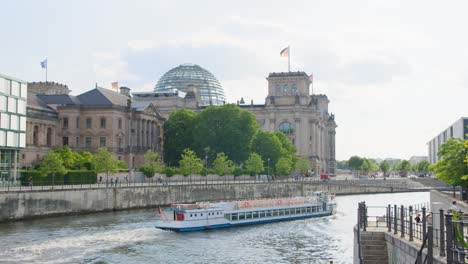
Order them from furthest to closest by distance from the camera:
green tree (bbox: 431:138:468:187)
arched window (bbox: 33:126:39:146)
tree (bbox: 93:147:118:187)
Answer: arched window (bbox: 33:126:39:146) → tree (bbox: 93:147:118:187) → green tree (bbox: 431:138:468:187)

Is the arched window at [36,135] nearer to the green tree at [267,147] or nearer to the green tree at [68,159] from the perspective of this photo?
the green tree at [68,159]

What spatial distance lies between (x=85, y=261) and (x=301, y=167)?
5331 inches

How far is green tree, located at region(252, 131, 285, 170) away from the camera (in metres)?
150

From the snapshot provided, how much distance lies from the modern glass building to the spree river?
46.3 feet

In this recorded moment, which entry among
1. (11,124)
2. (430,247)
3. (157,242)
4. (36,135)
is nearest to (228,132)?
(36,135)

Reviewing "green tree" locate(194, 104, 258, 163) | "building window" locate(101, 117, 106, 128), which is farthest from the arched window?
"green tree" locate(194, 104, 258, 163)

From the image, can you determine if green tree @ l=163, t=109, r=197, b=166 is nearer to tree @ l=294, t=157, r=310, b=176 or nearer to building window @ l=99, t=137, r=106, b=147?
building window @ l=99, t=137, r=106, b=147

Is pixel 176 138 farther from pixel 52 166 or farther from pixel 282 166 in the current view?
pixel 52 166

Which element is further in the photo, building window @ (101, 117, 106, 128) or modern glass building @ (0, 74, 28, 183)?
building window @ (101, 117, 106, 128)

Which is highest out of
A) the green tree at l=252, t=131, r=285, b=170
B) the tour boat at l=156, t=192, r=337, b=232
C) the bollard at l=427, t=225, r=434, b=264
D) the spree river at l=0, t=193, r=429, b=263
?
the green tree at l=252, t=131, r=285, b=170

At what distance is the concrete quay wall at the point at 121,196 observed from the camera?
2785 inches

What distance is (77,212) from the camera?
7956cm

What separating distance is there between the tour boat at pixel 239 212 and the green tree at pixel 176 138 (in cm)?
6483

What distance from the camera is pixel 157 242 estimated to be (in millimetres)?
57188
